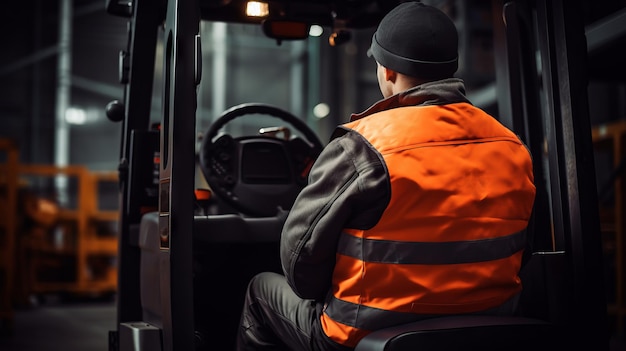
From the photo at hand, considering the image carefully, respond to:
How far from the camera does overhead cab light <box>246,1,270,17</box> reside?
3.05 metres

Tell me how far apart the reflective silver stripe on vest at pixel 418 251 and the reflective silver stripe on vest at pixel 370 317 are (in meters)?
0.14

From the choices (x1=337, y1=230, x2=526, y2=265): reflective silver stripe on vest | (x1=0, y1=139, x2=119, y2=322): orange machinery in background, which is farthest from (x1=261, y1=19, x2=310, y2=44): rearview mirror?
(x1=0, y1=139, x2=119, y2=322): orange machinery in background

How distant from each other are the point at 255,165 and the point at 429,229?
1.53 m

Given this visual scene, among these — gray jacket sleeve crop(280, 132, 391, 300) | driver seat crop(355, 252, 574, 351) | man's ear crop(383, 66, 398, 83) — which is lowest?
driver seat crop(355, 252, 574, 351)

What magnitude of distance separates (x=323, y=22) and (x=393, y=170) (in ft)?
5.63

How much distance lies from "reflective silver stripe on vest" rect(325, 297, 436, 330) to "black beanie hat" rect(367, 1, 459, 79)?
0.63 m

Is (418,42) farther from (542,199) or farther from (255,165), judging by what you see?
(255,165)

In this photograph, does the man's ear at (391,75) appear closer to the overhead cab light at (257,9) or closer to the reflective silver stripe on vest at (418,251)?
the reflective silver stripe on vest at (418,251)

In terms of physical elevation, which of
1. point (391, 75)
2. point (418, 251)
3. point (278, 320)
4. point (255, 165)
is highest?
point (391, 75)

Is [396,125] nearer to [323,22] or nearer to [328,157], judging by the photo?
[328,157]

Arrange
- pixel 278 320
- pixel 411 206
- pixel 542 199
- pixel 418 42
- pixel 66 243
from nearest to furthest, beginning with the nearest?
pixel 411 206 < pixel 418 42 < pixel 278 320 < pixel 542 199 < pixel 66 243

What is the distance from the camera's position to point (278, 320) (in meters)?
2.35

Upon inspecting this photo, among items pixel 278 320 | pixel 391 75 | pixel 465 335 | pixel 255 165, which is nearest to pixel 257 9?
pixel 255 165

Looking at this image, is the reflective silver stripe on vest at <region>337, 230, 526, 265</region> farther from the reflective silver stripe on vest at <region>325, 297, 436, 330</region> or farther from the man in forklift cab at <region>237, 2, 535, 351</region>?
the reflective silver stripe on vest at <region>325, 297, 436, 330</region>
